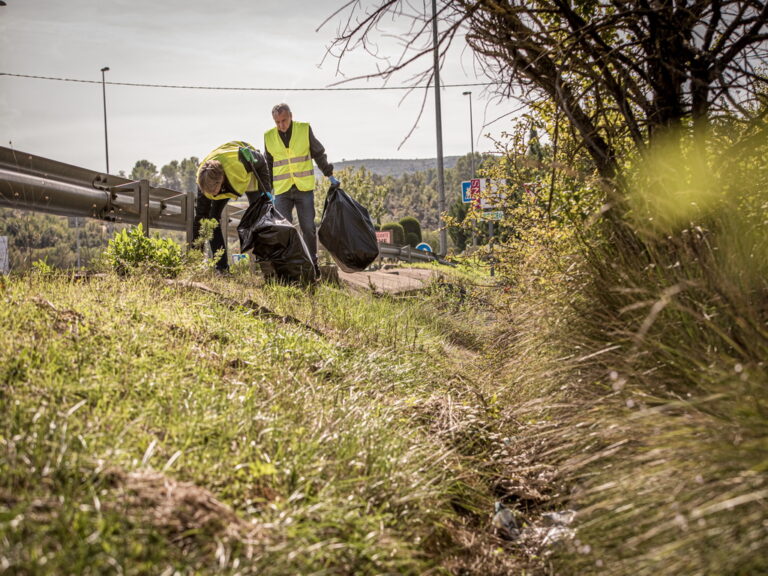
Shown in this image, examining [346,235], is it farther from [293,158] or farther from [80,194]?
[80,194]

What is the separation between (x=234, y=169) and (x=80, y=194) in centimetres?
177

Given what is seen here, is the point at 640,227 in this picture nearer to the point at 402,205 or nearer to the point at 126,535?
the point at 126,535

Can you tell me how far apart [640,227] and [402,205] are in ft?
338

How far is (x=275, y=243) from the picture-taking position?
230 inches

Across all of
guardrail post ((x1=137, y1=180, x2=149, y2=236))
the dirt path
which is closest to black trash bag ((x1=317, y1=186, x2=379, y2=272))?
the dirt path

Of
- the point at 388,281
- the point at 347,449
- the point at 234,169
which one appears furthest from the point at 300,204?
the point at 347,449

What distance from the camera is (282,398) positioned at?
2652 mm

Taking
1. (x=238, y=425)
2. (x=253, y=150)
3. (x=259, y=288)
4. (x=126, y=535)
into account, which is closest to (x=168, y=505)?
(x=126, y=535)

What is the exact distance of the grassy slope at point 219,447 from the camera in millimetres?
1572

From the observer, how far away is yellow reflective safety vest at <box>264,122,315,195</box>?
6.89 m

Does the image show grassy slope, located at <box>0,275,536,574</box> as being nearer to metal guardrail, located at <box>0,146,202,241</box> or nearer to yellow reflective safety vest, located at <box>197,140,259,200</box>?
metal guardrail, located at <box>0,146,202,241</box>

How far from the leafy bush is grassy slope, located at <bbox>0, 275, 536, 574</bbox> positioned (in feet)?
3.47

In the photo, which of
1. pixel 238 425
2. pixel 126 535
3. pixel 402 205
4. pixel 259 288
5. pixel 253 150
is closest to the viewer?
pixel 126 535

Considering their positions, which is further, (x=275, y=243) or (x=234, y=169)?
(x=234, y=169)
